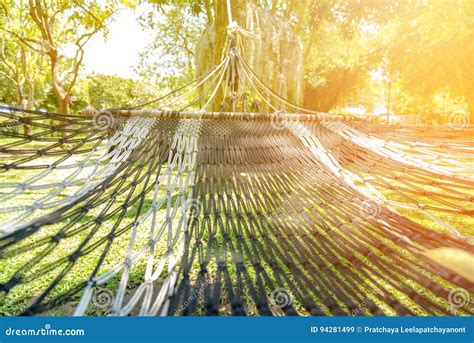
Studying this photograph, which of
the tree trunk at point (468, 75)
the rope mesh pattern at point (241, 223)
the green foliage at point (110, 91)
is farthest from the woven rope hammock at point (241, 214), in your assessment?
the green foliage at point (110, 91)

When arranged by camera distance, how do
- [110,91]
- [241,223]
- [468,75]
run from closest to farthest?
[241,223]
[468,75]
[110,91]

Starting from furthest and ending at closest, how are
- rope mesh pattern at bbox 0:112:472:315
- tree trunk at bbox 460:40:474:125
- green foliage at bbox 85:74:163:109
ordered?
1. green foliage at bbox 85:74:163:109
2. tree trunk at bbox 460:40:474:125
3. rope mesh pattern at bbox 0:112:472:315

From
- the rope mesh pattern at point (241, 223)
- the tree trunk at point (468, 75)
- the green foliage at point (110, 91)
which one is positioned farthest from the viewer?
the green foliage at point (110, 91)

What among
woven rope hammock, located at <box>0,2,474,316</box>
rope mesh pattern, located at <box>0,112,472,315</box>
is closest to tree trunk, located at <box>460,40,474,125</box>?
woven rope hammock, located at <box>0,2,474,316</box>

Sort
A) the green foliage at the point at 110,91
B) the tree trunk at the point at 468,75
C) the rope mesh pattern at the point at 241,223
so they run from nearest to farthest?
the rope mesh pattern at the point at 241,223, the tree trunk at the point at 468,75, the green foliage at the point at 110,91

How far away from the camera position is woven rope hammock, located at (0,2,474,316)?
0.89m

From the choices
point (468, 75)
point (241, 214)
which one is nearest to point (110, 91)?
point (468, 75)

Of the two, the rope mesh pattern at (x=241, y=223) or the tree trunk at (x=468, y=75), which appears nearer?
the rope mesh pattern at (x=241, y=223)

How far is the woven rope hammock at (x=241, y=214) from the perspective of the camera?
0.89m

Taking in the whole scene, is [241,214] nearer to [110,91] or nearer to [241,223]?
[241,223]

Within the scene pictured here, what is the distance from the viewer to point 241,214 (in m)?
1.30

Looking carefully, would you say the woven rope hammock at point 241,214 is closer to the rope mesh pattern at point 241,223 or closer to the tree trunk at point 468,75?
the rope mesh pattern at point 241,223

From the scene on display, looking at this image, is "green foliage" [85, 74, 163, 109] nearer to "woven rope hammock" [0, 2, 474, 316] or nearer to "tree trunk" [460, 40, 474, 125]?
"tree trunk" [460, 40, 474, 125]

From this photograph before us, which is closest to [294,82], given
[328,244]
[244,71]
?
[244,71]
